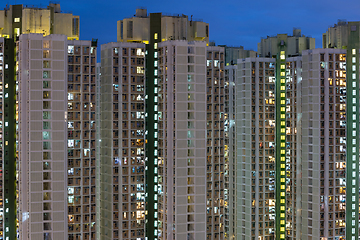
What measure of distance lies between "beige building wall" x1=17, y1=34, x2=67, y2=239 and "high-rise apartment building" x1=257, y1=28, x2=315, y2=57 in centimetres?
5567

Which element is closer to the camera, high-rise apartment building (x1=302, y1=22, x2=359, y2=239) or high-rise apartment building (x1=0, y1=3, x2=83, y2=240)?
high-rise apartment building (x1=0, y1=3, x2=83, y2=240)

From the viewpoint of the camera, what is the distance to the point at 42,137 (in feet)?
268

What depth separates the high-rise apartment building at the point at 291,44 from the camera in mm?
116250

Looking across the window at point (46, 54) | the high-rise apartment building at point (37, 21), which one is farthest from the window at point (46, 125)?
the high-rise apartment building at point (37, 21)

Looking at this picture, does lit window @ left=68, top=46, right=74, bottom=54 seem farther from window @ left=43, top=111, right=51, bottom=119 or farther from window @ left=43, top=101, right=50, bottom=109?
window @ left=43, top=111, right=51, bottom=119

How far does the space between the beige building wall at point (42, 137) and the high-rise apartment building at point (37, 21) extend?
6516 millimetres

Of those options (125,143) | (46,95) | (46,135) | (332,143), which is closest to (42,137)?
(46,135)

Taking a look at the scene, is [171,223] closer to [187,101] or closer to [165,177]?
[165,177]

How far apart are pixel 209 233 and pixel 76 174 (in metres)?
29.3

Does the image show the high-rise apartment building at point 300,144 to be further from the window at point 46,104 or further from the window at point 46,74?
the window at point 46,104

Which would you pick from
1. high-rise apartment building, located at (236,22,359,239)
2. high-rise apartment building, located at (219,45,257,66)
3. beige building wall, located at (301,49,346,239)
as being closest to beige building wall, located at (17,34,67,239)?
A: high-rise apartment building, located at (236,22,359,239)

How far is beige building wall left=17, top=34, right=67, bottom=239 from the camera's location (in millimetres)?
81312

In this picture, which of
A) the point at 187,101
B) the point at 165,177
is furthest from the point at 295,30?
the point at 165,177

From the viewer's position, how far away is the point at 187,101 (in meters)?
91.8
